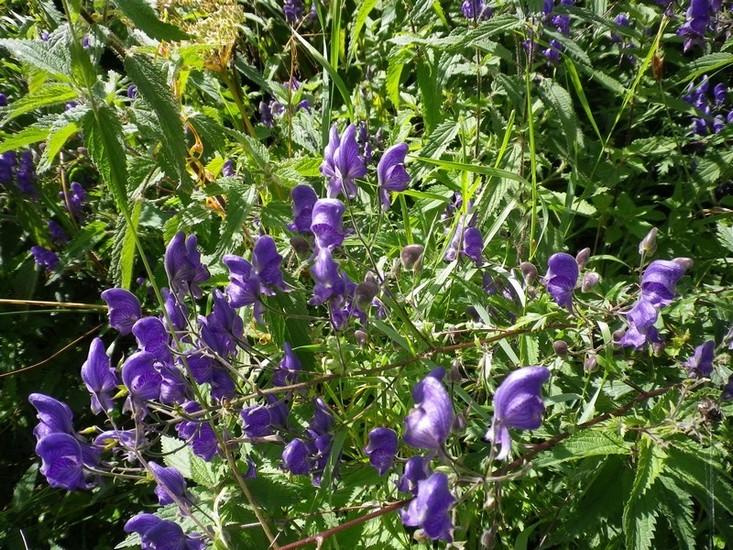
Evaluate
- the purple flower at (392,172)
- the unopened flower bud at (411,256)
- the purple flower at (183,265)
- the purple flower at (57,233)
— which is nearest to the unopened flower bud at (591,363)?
the unopened flower bud at (411,256)

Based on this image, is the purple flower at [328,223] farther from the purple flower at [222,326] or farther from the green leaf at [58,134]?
the green leaf at [58,134]

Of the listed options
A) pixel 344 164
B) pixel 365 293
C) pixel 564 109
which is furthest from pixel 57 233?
pixel 564 109

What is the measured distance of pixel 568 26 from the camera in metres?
2.59

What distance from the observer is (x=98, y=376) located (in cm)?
144

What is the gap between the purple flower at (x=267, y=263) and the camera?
4.81ft

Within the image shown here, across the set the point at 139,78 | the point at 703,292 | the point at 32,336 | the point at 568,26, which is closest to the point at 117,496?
the point at 32,336

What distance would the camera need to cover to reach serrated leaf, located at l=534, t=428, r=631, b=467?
148 cm

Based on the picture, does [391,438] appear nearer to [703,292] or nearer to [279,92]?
[703,292]

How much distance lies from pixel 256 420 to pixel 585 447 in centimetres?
77

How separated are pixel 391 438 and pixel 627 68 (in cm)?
247

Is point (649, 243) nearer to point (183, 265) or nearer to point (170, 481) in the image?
point (183, 265)

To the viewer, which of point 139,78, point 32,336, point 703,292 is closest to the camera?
point 139,78

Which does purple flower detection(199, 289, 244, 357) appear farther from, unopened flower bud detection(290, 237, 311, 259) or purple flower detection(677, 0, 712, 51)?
purple flower detection(677, 0, 712, 51)

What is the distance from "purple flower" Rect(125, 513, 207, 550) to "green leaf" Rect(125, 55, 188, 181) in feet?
2.50
